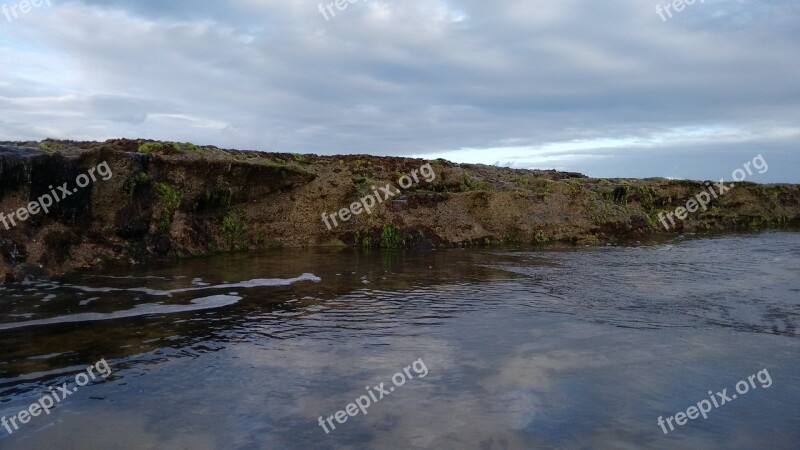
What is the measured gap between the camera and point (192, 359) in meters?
4.98

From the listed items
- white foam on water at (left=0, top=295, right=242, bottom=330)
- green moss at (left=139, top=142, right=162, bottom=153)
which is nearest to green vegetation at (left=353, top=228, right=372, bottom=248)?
green moss at (left=139, top=142, right=162, bottom=153)

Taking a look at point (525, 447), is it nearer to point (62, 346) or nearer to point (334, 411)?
point (334, 411)

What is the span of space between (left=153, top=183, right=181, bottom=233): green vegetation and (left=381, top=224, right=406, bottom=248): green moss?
5010 millimetres

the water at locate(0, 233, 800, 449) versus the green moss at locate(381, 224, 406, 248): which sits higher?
the green moss at locate(381, 224, 406, 248)

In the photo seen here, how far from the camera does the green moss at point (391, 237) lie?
1386 cm

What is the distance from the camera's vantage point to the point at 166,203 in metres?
11.6

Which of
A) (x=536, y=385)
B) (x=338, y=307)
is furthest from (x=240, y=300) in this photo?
(x=536, y=385)
